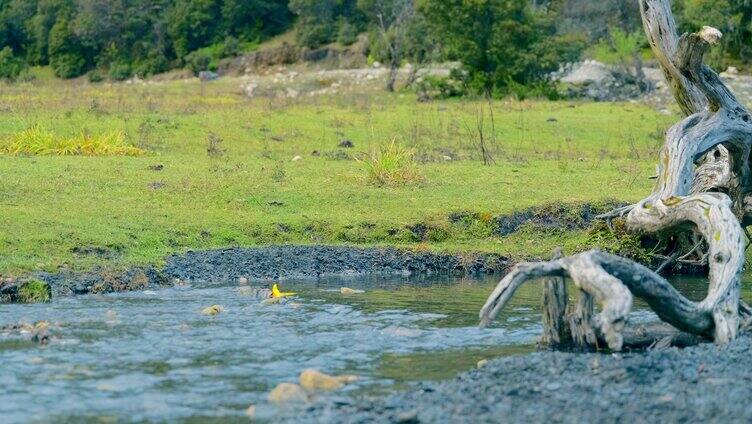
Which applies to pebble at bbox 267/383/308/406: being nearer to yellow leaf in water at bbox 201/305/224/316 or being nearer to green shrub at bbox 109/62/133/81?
yellow leaf in water at bbox 201/305/224/316

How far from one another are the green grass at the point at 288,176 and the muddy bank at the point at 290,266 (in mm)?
385

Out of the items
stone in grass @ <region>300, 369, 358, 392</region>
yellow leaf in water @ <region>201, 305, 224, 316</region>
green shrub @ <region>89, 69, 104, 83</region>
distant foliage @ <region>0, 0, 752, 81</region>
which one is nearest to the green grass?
yellow leaf in water @ <region>201, 305, 224, 316</region>

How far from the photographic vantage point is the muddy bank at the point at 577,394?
803 centimetres

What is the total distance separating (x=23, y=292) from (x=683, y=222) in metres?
7.30

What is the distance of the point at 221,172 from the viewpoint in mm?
20719

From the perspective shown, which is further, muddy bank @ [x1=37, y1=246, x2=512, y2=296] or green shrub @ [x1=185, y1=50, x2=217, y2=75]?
green shrub @ [x1=185, y1=50, x2=217, y2=75]

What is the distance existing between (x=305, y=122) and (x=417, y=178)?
8410 mm

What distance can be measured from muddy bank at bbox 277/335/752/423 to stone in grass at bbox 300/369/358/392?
394 mm

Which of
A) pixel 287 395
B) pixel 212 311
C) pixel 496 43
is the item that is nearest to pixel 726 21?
pixel 496 43

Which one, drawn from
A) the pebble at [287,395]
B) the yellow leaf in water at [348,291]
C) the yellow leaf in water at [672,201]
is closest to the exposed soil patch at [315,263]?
the yellow leaf in water at [348,291]

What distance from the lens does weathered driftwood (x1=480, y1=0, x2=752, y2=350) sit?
9523 mm

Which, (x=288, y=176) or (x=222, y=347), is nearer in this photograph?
(x=222, y=347)

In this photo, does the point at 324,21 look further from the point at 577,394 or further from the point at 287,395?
the point at 577,394

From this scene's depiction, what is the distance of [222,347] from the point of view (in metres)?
10.7
